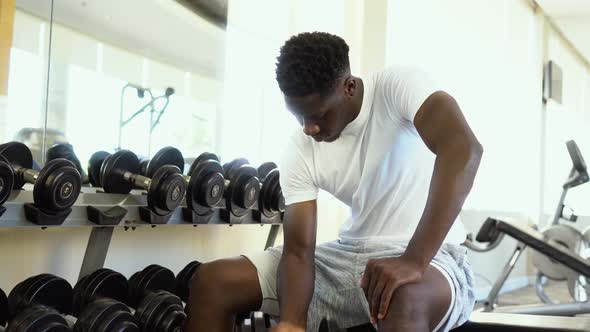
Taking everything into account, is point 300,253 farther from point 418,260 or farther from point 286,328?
point 418,260

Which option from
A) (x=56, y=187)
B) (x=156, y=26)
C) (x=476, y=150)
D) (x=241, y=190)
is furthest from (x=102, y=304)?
(x=156, y=26)

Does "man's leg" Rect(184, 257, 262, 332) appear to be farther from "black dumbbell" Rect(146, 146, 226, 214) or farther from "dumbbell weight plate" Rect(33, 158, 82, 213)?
"black dumbbell" Rect(146, 146, 226, 214)

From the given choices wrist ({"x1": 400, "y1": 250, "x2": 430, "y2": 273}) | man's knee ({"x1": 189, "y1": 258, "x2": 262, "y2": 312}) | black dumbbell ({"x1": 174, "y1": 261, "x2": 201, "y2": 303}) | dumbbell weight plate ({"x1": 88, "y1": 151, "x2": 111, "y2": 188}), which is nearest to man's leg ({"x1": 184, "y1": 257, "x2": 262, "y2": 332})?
man's knee ({"x1": 189, "y1": 258, "x2": 262, "y2": 312})

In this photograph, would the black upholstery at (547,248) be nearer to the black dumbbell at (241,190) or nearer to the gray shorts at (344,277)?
the black dumbbell at (241,190)

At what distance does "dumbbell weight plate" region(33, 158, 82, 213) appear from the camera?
1.40m

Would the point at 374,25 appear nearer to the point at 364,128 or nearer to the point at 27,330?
the point at 364,128

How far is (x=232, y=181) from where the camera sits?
205 cm

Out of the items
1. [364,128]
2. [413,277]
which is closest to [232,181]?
[364,128]

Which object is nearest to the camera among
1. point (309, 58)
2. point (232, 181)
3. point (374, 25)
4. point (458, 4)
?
point (309, 58)

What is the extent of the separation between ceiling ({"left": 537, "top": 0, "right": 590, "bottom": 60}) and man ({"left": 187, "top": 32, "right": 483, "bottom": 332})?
5293mm

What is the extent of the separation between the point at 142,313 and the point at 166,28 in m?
1.27

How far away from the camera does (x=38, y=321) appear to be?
1309 mm

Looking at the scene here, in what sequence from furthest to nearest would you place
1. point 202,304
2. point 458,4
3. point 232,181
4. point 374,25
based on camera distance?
point 458,4 < point 374,25 < point 232,181 < point 202,304

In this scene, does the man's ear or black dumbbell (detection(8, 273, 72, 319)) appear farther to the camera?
black dumbbell (detection(8, 273, 72, 319))
